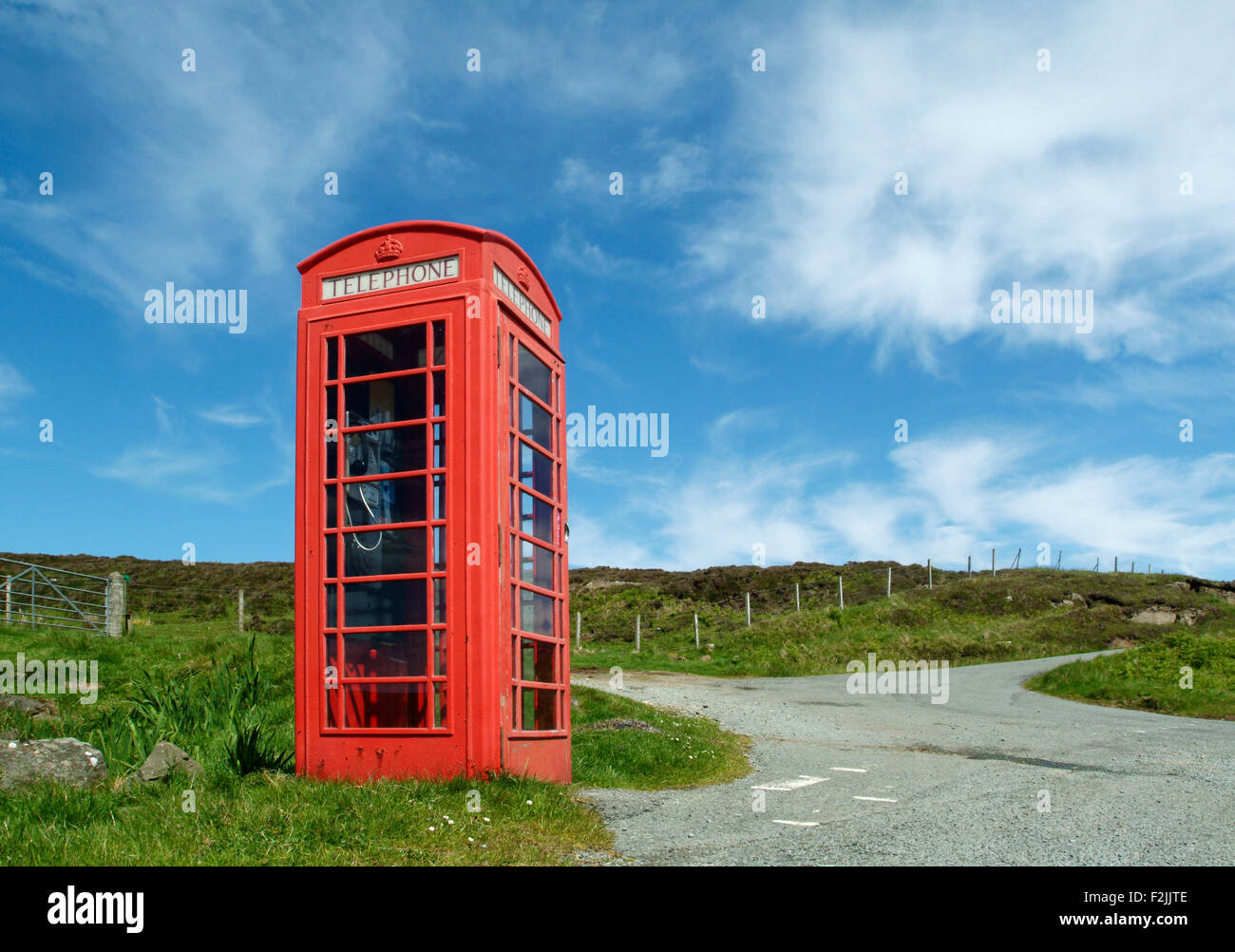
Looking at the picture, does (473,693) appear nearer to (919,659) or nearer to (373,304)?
(373,304)

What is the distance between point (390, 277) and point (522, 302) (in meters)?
1.11

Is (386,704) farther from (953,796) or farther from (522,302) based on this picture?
(953,796)

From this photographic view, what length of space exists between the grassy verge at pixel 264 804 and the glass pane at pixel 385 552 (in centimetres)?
134

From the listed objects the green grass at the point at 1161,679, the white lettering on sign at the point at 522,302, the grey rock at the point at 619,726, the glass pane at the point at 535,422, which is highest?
the white lettering on sign at the point at 522,302

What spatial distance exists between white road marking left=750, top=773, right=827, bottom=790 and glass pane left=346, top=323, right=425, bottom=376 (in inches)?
174

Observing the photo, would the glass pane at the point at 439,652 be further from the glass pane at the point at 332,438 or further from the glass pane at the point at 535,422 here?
the glass pane at the point at 535,422

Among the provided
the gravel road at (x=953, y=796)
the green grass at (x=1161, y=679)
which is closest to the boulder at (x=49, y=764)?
the gravel road at (x=953, y=796)

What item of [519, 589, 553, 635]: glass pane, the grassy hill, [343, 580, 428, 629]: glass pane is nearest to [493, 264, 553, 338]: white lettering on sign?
[519, 589, 553, 635]: glass pane

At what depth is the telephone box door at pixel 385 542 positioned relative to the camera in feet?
22.0

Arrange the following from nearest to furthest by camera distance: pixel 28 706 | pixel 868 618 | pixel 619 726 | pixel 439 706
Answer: pixel 439 706 < pixel 28 706 < pixel 619 726 < pixel 868 618

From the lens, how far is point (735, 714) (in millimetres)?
14539

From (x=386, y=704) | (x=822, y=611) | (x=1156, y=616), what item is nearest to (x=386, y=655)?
(x=386, y=704)

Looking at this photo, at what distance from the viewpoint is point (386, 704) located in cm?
688
